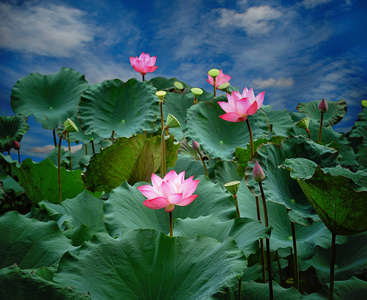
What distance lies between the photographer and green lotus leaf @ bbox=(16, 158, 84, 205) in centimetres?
164

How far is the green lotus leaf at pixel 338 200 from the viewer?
0.68 m

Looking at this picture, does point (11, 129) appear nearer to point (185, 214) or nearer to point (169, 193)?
point (185, 214)

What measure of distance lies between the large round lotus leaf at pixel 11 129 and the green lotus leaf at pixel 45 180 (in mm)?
798

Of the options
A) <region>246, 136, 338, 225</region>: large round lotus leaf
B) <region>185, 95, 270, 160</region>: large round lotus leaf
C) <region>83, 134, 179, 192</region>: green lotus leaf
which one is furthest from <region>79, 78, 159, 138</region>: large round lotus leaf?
<region>246, 136, 338, 225</region>: large round lotus leaf

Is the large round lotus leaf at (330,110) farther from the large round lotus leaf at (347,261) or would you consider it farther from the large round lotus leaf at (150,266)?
the large round lotus leaf at (150,266)

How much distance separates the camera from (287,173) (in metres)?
1.07

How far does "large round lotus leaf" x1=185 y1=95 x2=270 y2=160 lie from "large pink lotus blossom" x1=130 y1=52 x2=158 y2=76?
0.47 m

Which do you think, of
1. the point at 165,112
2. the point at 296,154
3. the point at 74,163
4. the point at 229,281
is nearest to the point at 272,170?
the point at 296,154

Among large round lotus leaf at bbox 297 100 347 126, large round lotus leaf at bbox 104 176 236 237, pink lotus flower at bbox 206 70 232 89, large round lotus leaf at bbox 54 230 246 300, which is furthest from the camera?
large round lotus leaf at bbox 297 100 347 126

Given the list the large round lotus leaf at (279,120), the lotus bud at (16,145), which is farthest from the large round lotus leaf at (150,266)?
the lotus bud at (16,145)

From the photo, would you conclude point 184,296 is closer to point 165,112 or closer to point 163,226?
point 163,226

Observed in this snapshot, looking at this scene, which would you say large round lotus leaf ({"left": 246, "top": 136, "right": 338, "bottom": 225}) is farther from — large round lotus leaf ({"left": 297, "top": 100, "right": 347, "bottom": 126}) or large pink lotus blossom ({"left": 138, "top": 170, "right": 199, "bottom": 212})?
large round lotus leaf ({"left": 297, "top": 100, "right": 347, "bottom": 126})

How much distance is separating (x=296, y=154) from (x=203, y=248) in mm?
584

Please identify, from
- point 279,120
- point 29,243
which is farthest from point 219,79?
point 29,243
